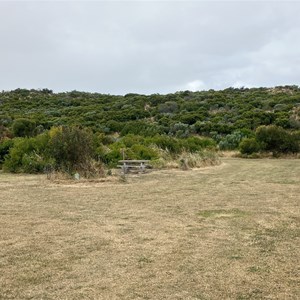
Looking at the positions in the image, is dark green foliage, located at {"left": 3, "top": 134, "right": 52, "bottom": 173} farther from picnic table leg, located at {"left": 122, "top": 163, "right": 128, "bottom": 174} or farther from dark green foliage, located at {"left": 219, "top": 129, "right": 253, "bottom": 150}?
dark green foliage, located at {"left": 219, "top": 129, "right": 253, "bottom": 150}

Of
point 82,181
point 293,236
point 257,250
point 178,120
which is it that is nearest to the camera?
point 257,250

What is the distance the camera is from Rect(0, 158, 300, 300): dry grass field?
4938 mm

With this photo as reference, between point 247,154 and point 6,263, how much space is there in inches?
974

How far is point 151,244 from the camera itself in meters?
6.77

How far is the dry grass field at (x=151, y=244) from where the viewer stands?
16.2 feet

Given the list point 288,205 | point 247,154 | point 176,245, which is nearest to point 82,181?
point 288,205

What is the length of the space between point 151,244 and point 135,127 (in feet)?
98.4

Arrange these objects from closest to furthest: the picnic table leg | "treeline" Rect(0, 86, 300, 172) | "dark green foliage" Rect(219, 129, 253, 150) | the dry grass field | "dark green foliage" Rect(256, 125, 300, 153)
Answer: the dry grass field < the picnic table leg < "treeline" Rect(0, 86, 300, 172) < "dark green foliage" Rect(256, 125, 300, 153) < "dark green foliage" Rect(219, 129, 253, 150)

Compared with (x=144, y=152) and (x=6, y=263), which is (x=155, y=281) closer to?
(x=6, y=263)

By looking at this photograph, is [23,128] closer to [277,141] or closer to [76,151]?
[76,151]

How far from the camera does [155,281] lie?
16.8 feet

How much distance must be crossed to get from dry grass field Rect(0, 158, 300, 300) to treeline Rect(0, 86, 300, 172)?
6.54m

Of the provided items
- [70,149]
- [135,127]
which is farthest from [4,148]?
[135,127]

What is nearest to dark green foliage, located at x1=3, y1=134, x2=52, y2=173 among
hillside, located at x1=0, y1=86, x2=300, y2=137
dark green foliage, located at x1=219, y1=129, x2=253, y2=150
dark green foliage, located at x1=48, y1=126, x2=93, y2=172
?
dark green foliage, located at x1=48, y1=126, x2=93, y2=172
